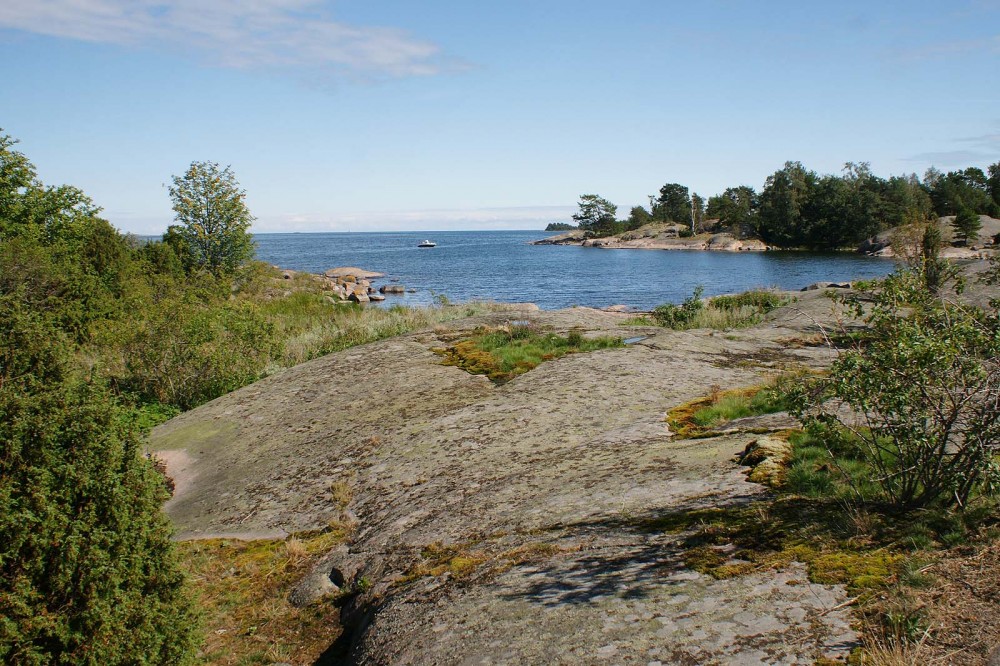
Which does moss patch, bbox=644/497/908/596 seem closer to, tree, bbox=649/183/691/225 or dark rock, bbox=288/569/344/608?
dark rock, bbox=288/569/344/608

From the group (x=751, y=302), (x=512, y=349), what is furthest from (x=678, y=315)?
(x=512, y=349)

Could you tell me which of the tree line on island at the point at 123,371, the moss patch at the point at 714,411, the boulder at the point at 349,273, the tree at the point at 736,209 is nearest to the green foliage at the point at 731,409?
the moss patch at the point at 714,411

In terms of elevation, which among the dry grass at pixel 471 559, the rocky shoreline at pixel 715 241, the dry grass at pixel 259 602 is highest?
the rocky shoreline at pixel 715 241

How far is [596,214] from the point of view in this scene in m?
171

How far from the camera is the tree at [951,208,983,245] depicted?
74.0 m

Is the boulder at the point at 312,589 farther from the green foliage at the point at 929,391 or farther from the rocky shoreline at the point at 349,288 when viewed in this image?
the rocky shoreline at the point at 349,288

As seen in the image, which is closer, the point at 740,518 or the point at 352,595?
the point at 740,518

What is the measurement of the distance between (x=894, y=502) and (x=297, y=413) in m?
8.85

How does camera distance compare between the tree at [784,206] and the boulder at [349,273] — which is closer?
the boulder at [349,273]

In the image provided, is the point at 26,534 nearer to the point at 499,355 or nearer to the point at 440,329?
the point at 499,355

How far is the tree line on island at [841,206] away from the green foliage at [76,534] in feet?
281

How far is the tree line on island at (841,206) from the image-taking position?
95.4m

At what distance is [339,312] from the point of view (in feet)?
84.7

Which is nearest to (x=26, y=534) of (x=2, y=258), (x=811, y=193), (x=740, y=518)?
(x=740, y=518)
